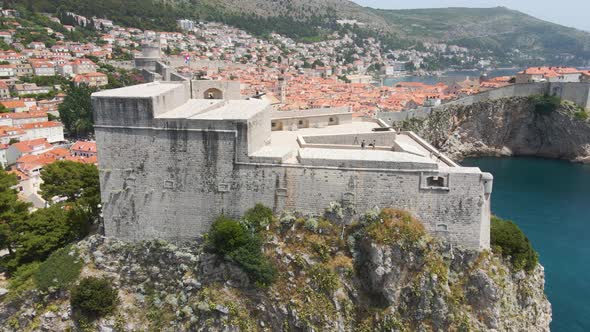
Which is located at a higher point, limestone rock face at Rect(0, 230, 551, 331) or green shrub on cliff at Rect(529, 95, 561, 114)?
green shrub on cliff at Rect(529, 95, 561, 114)

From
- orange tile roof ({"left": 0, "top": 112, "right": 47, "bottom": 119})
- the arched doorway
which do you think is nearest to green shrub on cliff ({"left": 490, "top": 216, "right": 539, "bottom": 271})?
the arched doorway

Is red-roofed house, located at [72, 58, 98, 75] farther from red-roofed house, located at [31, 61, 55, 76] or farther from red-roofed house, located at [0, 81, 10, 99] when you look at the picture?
red-roofed house, located at [0, 81, 10, 99]

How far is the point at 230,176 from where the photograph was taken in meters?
18.6

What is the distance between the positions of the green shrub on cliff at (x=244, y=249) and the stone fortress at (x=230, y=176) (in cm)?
110

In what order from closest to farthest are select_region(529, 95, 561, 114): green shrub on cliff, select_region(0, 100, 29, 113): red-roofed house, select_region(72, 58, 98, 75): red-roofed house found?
select_region(0, 100, 29, 113): red-roofed house
select_region(529, 95, 561, 114): green shrub on cliff
select_region(72, 58, 98, 75): red-roofed house

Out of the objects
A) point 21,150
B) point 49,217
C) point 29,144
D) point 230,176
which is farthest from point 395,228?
point 29,144

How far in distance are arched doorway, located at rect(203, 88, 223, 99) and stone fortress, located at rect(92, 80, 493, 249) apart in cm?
A: 465

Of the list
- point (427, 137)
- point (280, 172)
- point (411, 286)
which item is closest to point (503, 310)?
point (411, 286)

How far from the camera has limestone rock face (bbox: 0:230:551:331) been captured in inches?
675

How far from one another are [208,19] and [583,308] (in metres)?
145

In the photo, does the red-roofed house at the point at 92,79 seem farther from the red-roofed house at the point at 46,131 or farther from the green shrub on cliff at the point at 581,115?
the green shrub on cliff at the point at 581,115

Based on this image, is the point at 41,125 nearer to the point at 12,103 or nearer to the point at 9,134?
the point at 9,134

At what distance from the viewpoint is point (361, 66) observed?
14975 centimetres

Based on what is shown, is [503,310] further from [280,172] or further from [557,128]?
[557,128]
